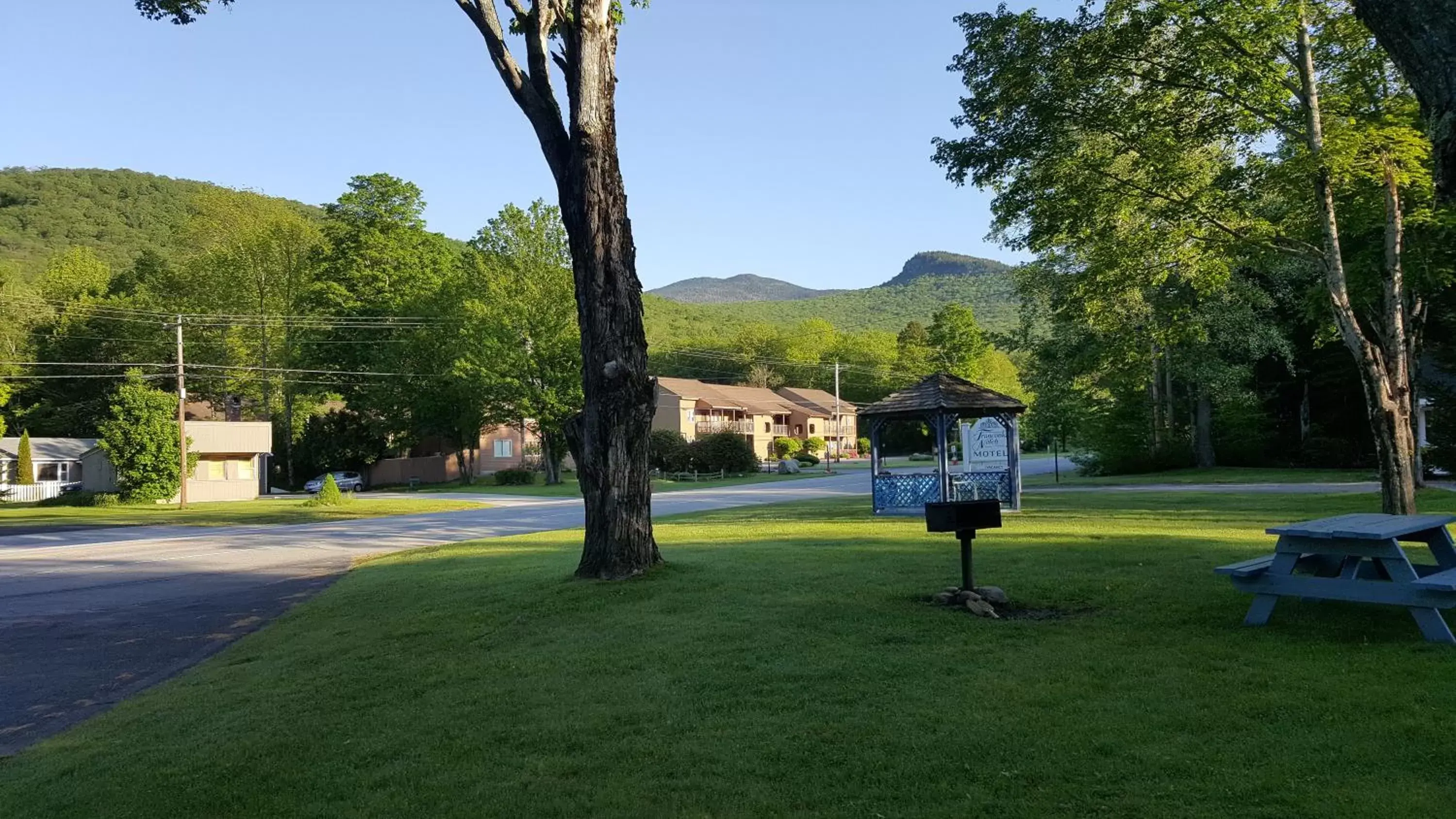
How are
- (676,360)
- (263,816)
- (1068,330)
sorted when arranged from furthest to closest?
(676,360) → (1068,330) → (263,816)

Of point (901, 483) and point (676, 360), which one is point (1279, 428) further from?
point (676, 360)

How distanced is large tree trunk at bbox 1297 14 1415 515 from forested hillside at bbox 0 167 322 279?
79.7 metres

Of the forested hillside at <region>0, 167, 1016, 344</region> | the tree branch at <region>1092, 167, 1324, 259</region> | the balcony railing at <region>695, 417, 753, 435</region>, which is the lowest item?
the balcony railing at <region>695, 417, 753, 435</region>

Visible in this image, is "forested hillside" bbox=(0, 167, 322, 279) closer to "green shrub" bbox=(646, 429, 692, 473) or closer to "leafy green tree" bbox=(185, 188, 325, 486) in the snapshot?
"leafy green tree" bbox=(185, 188, 325, 486)

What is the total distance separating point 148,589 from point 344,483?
44252 millimetres

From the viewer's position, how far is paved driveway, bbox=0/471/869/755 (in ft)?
25.6

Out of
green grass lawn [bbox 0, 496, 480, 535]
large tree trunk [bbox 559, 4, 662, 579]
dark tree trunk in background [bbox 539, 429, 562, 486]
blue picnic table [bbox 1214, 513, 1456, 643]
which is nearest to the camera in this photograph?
blue picnic table [bbox 1214, 513, 1456, 643]

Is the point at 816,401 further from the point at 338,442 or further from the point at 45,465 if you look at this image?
the point at 45,465

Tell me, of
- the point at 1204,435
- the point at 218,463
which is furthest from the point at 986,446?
the point at 218,463

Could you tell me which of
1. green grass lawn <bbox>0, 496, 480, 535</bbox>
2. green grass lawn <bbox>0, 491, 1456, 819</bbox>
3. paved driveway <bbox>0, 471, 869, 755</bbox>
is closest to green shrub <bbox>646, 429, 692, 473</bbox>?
green grass lawn <bbox>0, 496, 480, 535</bbox>

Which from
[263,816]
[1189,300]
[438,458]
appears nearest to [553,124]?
[263,816]

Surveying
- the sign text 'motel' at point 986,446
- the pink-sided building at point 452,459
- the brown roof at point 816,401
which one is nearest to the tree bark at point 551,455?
the pink-sided building at point 452,459

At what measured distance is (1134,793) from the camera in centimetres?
378

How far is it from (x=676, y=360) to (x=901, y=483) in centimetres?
8833
